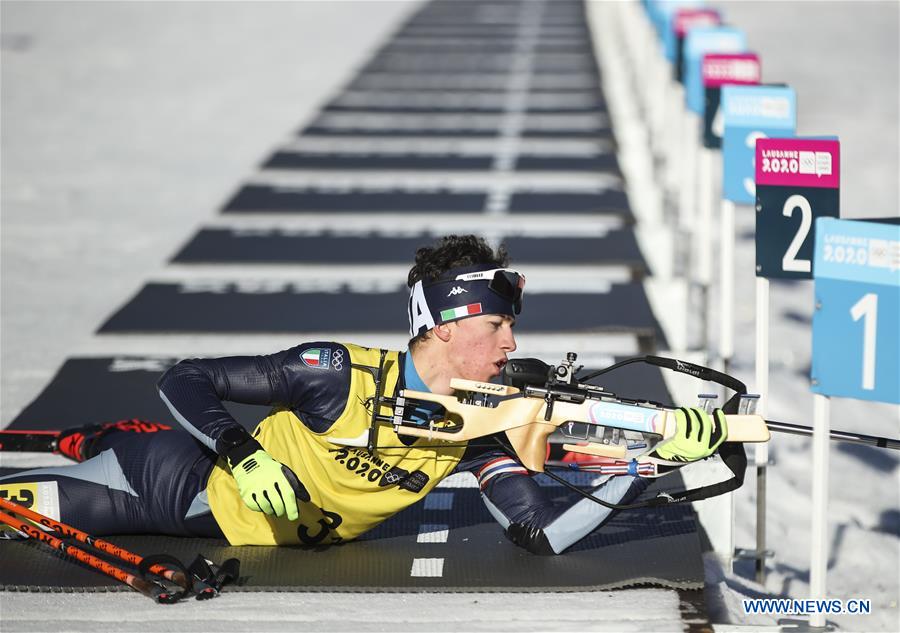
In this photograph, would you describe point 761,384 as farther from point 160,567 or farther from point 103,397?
point 103,397

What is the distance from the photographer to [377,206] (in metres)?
11.4

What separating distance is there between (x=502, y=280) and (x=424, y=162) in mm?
8861

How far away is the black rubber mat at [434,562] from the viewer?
4.50m

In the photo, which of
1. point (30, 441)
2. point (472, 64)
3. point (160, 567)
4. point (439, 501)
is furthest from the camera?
point (472, 64)

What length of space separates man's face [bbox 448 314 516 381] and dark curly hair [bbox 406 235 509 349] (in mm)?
135

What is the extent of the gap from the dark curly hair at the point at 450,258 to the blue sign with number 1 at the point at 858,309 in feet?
3.41

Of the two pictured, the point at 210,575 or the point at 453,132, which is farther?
the point at 453,132

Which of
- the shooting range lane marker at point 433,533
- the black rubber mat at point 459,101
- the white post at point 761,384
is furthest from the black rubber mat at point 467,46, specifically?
the shooting range lane marker at point 433,533

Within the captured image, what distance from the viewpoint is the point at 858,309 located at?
418 centimetres

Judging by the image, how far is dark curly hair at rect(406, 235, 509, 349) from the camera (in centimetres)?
457

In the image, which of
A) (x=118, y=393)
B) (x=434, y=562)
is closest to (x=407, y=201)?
(x=118, y=393)

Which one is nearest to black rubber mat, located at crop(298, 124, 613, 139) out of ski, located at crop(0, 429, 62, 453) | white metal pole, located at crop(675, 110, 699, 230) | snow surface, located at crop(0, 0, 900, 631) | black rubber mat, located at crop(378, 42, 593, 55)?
snow surface, located at crop(0, 0, 900, 631)

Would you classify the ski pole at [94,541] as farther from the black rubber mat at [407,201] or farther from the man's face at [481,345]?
the black rubber mat at [407,201]

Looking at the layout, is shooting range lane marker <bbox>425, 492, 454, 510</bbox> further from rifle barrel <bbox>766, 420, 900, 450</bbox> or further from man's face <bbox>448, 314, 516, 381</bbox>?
rifle barrel <bbox>766, 420, 900, 450</bbox>
